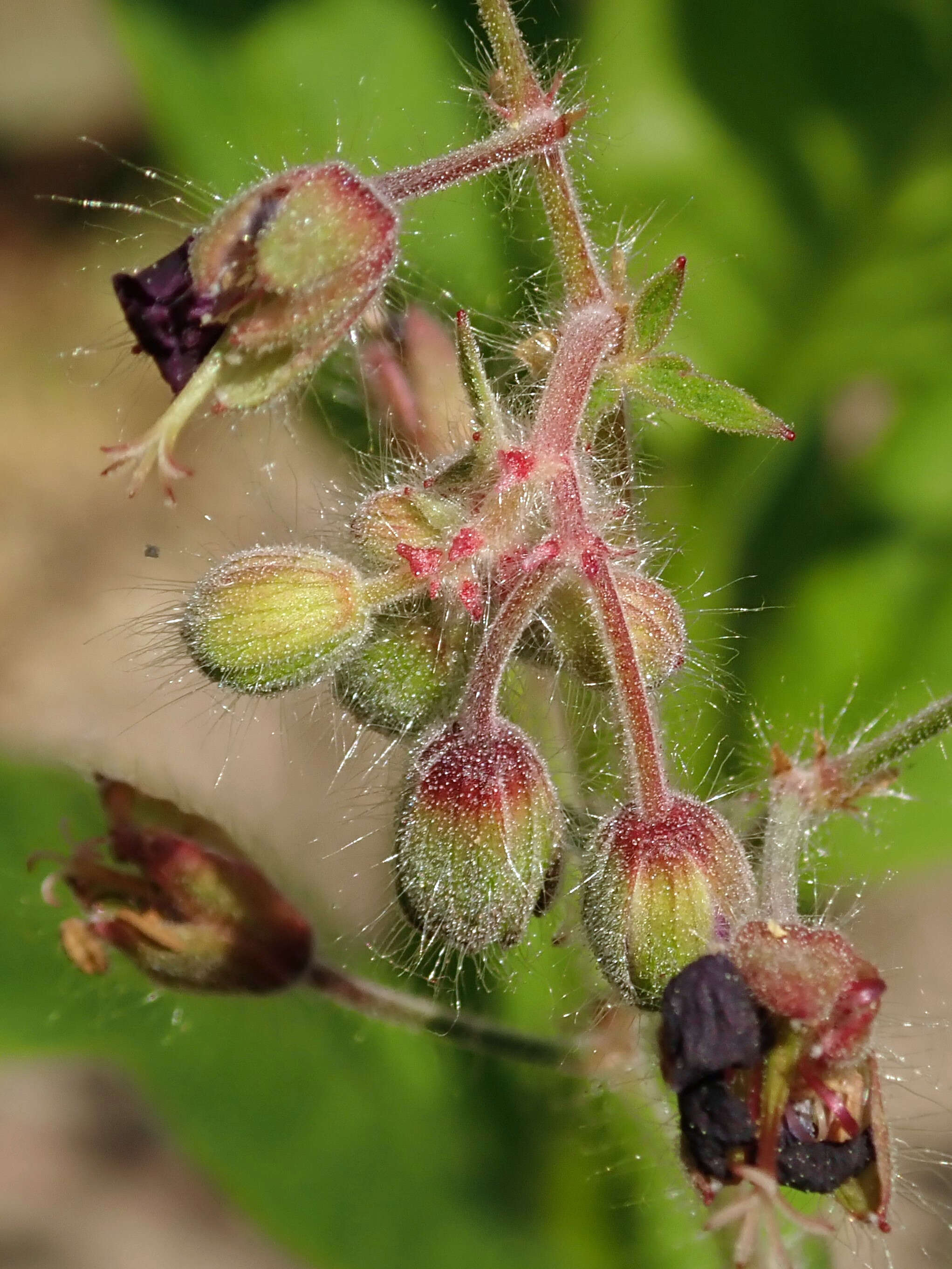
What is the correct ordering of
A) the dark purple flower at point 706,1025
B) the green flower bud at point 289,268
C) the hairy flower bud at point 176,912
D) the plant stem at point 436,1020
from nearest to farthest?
the dark purple flower at point 706,1025 < the green flower bud at point 289,268 < the hairy flower bud at point 176,912 < the plant stem at point 436,1020

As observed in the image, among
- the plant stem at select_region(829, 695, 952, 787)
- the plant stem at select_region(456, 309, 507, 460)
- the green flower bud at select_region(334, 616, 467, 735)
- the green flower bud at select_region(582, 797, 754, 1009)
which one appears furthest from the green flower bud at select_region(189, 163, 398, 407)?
the plant stem at select_region(829, 695, 952, 787)

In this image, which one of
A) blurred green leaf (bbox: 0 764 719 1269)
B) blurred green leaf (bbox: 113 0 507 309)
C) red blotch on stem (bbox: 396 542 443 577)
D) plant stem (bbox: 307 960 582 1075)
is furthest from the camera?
blurred green leaf (bbox: 113 0 507 309)

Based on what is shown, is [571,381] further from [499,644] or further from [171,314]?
[171,314]

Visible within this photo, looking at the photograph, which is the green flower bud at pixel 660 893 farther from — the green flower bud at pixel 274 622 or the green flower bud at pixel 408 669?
the green flower bud at pixel 274 622

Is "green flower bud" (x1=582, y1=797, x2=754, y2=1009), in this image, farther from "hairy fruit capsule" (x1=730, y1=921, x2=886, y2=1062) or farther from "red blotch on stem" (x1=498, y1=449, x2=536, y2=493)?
"red blotch on stem" (x1=498, y1=449, x2=536, y2=493)

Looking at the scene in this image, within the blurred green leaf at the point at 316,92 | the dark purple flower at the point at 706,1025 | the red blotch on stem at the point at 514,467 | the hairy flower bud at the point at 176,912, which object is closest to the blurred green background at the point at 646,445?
the blurred green leaf at the point at 316,92

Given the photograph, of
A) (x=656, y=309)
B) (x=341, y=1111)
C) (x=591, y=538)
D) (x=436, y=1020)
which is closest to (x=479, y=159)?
(x=656, y=309)

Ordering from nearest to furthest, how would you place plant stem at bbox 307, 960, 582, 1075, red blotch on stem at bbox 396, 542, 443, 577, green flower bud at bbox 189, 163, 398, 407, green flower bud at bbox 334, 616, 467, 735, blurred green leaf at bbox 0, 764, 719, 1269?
green flower bud at bbox 189, 163, 398, 407, red blotch on stem at bbox 396, 542, 443, 577, green flower bud at bbox 334, 616, 467, 735, plant stem at bbox 307, 960, 582, 1075, blurred green leaf at bbox 0, 764, 719, 1269
